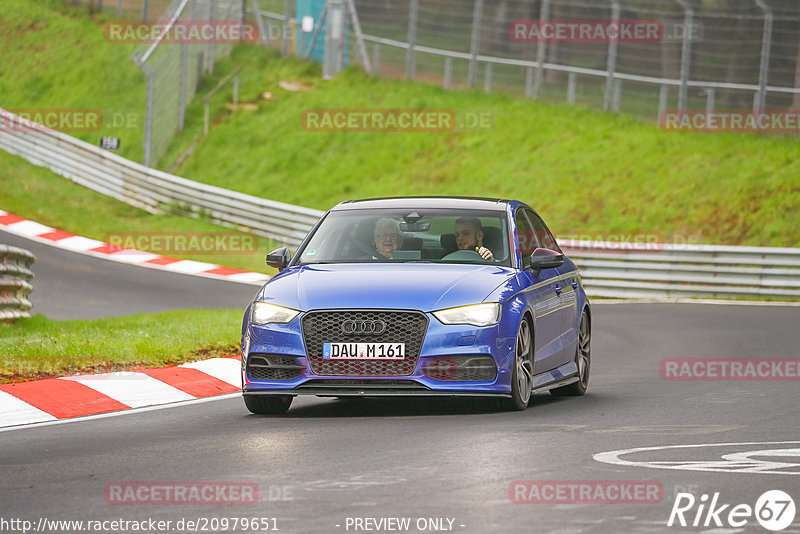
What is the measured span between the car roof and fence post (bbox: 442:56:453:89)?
89.5ft

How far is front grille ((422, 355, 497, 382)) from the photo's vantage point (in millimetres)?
9984

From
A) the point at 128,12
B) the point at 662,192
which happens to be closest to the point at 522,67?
the point at 662,192

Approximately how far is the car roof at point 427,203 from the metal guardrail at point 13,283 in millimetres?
5409

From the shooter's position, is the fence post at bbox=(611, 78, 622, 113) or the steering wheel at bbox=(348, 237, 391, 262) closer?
the steering wheel at bbox=(348, 237, 391, 262)

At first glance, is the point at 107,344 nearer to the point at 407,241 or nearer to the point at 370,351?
the point at 407,241

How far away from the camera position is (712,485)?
717 centimetres

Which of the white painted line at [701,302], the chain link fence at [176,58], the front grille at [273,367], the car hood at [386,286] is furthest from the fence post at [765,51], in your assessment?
the front grille at [273,367]

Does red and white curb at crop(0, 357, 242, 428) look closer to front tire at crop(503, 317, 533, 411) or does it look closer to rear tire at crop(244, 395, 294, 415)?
rear tire at crop(244, 395, 294, 415)

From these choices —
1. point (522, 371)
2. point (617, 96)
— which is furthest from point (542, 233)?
point (617, 96)

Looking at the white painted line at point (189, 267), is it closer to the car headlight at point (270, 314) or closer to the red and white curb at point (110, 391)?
the red and white curb at point (110, 391)

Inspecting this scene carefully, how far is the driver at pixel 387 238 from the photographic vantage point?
36.6 feet

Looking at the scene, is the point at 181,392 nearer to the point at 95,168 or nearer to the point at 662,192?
the point at 662,192

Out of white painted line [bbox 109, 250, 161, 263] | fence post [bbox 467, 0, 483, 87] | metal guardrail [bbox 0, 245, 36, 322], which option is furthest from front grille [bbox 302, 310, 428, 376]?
fence post [bbox 467, 0, 483, 87]

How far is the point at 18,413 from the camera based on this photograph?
10.3 metres
